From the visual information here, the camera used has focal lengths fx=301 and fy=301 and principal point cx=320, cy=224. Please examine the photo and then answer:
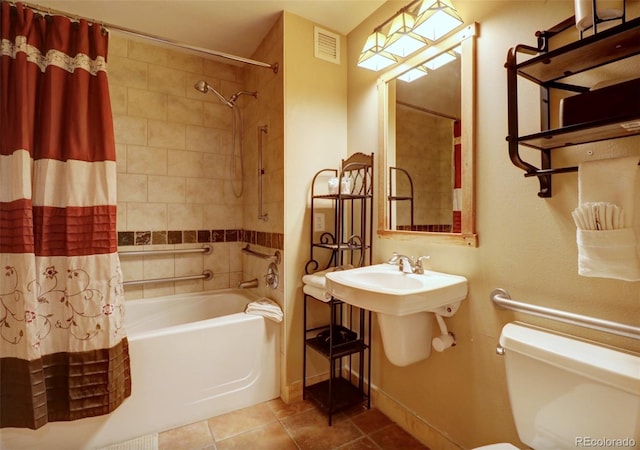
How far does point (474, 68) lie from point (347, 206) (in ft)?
3.59

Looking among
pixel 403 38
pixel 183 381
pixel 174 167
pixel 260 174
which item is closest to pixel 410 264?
pixel 403 38

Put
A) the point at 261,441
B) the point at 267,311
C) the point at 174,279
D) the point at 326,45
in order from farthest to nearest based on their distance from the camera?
the point at 174,279, the point at 326,45, the point at 267,311, the point at 261,441

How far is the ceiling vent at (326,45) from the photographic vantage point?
201 cm

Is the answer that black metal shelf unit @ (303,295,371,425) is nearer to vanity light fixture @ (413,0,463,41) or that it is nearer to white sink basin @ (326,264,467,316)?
white sink basin @ (326,264,467,316)

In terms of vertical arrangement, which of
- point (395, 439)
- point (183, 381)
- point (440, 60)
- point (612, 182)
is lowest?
point (395, 439)

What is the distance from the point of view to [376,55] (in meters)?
1.69

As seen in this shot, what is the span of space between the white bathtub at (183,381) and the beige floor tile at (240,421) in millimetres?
40

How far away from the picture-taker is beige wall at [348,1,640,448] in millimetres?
1031

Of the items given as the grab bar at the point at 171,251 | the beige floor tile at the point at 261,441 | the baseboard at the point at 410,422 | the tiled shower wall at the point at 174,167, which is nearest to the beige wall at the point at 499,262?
the baseboard at the point at 410,422

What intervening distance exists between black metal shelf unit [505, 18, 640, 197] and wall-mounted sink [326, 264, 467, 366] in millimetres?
535

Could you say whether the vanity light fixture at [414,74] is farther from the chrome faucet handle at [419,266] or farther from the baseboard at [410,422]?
the baseboard at [410,422]

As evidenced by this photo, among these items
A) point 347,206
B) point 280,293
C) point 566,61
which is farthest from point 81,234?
point 566,61

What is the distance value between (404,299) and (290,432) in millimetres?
1094

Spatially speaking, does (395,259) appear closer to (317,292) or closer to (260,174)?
(317,292)
